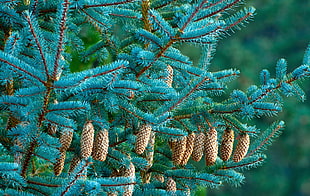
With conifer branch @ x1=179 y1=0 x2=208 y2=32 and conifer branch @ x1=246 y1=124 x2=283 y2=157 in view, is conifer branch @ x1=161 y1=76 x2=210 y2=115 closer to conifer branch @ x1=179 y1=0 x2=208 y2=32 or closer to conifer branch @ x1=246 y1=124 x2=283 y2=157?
conifer branch @ x1=179 y1=0 x2=208 y2=32

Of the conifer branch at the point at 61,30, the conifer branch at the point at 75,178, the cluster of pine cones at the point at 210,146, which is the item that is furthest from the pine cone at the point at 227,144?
the conifer branch at the point at 61,30

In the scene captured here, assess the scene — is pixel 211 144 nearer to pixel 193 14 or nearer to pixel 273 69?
pixel 193 14

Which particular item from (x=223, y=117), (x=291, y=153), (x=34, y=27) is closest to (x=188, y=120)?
(x=223, y=117)

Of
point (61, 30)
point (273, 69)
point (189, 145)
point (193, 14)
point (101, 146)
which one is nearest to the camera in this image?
point (61, 30)

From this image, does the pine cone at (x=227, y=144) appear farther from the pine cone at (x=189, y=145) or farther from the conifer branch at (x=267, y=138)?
the conifer branch at (x=267, y=138)

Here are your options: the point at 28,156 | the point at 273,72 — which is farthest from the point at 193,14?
the point at 273,72

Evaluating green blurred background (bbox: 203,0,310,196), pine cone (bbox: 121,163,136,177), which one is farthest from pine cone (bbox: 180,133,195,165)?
green blurred background (bbox: 203,0,310,196)
